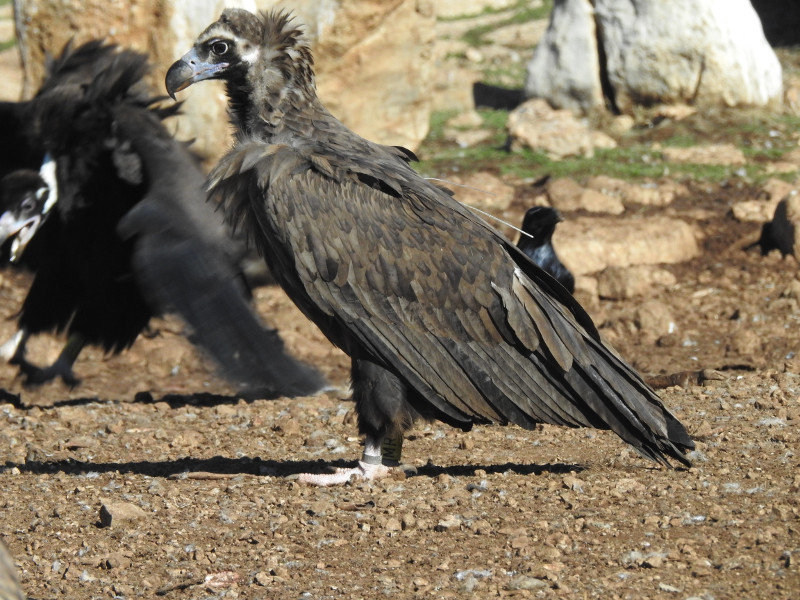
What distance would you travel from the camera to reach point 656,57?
13.7 m

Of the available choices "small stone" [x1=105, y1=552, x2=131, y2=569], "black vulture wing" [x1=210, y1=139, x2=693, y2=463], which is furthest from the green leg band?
"small stone" [x1=105, y1=552, x2=131, y2=569]

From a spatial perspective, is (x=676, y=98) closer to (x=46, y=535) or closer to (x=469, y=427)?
(x=469, y=427)

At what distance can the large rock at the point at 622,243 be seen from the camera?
30.9ft

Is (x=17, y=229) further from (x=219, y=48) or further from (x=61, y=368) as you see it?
(x=219, y=48)

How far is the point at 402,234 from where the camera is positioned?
468 cm

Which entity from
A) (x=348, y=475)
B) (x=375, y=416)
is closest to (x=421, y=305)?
(x=375, y=416)

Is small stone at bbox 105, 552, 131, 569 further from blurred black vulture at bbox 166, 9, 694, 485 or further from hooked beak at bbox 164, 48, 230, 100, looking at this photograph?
hooked beak at bbox 164, 48, 230, 100

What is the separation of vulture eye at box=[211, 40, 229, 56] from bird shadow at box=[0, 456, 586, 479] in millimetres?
1840

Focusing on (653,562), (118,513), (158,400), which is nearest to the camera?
(653,562)

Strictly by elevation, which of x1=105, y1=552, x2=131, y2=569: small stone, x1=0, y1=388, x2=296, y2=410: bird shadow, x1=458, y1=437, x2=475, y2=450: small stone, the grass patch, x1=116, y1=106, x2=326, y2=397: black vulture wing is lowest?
x1=0, y1=388, x2=296, y2=410: bird shadow

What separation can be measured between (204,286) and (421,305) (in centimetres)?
143

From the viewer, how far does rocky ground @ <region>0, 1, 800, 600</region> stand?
3662 mm

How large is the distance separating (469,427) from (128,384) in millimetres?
3988

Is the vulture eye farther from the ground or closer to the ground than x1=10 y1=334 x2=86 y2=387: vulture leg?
farther from the ground
